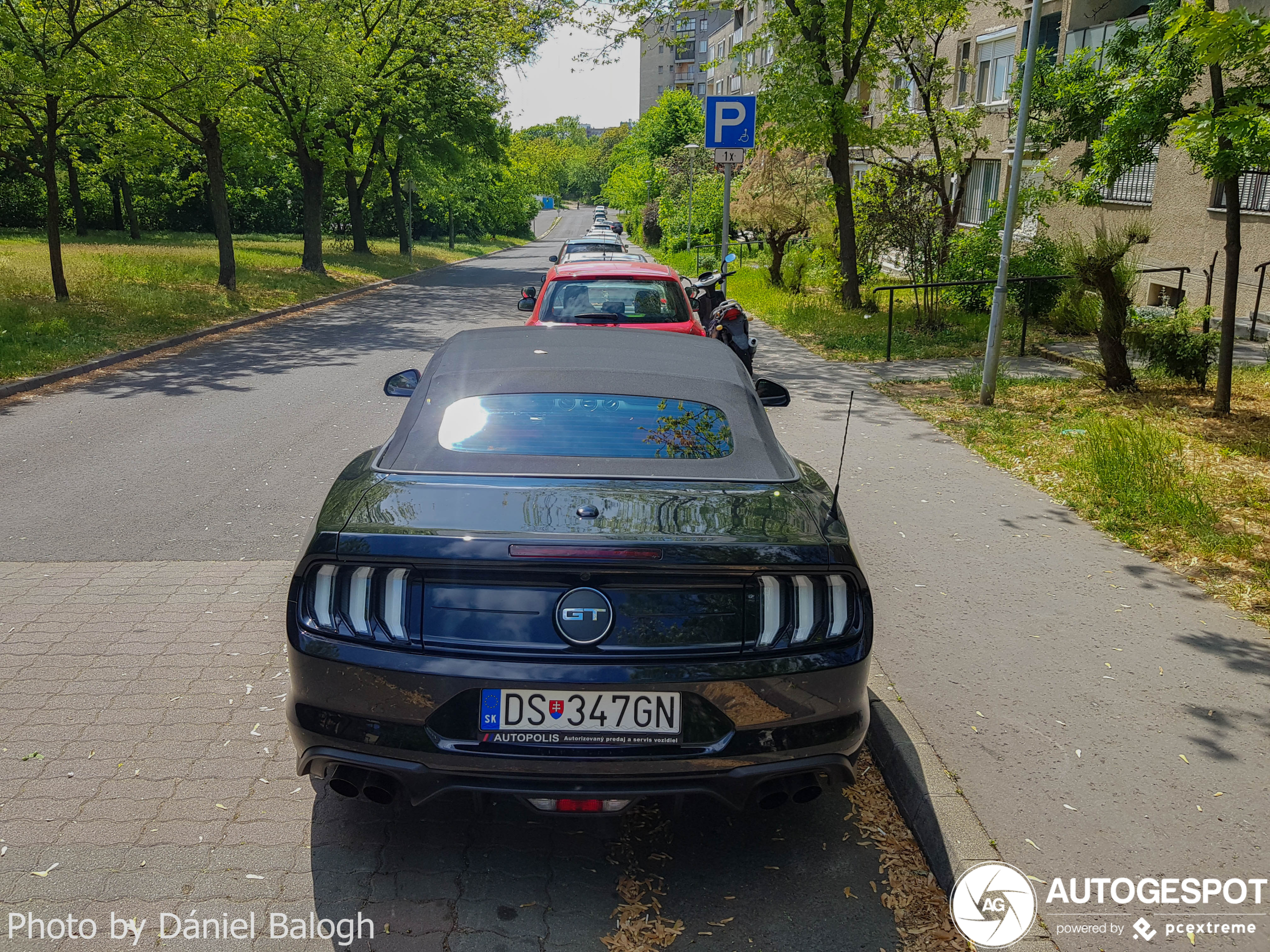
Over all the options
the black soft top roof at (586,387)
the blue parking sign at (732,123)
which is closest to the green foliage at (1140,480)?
the black soft top roof at (586,387)

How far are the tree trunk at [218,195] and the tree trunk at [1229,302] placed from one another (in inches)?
694

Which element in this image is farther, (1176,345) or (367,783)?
(1176,345)

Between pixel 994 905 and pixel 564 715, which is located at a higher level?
pixel 564 715

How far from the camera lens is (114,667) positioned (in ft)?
14.8

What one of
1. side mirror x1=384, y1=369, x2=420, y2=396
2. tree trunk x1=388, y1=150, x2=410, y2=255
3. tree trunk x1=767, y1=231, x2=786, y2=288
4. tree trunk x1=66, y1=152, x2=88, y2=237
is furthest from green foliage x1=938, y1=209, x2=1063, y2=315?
tree trunk x1=66, y1=152, x2=88, y2=237

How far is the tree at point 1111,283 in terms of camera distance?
11.0 metres

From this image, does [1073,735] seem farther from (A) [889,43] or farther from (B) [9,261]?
(B) [9,261]

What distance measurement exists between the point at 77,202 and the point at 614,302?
3926 centimetres

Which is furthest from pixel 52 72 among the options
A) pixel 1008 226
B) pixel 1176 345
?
pixel 1176 345

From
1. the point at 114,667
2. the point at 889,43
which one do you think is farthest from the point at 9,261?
the point at 114,667

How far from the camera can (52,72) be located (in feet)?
49.2

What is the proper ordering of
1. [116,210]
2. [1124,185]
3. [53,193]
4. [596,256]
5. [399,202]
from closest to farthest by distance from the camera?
[53,193] < [596,256] < [1124,185] < [399,202] < [116,210]

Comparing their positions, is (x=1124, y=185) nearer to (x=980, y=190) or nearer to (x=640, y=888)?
(x=980, y=190)

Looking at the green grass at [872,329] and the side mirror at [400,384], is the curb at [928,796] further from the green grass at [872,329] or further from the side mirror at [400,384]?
the green grass at [872,329]
